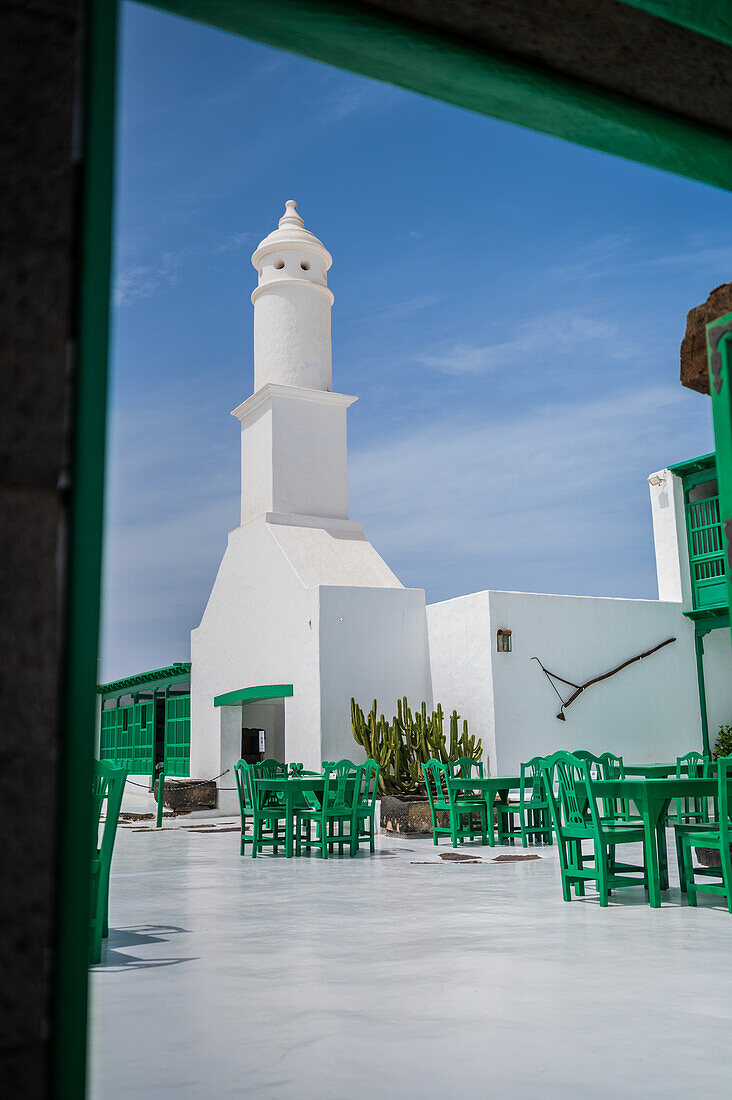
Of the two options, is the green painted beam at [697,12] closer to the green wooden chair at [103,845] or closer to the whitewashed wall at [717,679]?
the green wooden chair at [103,845]

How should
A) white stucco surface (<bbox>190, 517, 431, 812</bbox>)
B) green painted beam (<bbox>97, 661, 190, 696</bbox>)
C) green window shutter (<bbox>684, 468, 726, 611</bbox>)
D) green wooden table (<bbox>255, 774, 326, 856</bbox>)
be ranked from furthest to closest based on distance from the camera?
1. green painted beam (<bbox>97, 661, 190, 696</bbox>)
2. green window shutter (<bbox>684, 468, 726, 611</bbox>)
3. white stucco surface (<bbox>190, 517, 431, 812</bbox>)
4. green wooden table (<bbox>255, 774, 326, 856</bbox>)

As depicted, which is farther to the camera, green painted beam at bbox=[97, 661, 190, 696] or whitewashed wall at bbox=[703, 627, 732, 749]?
green painted beam at bbox=[97, 661, 190, 696]

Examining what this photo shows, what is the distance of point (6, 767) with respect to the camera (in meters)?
1.03

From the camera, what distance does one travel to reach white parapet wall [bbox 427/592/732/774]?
1400 cm

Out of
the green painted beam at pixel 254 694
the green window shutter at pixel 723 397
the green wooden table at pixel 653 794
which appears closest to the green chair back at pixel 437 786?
the green painted beam at pixel 254 694

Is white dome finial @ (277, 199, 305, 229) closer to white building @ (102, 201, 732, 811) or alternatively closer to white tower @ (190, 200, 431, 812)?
white tower @ (190, 200, 431, 812)

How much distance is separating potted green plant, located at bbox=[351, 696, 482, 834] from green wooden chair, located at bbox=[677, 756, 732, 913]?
18.1 feet

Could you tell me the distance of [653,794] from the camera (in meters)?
5.91

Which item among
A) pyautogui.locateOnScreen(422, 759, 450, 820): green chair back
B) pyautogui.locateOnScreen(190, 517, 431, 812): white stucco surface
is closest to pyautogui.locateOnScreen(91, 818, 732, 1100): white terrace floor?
pyautogui.locateOnScreen(422, 759, 450, 820): green chair back

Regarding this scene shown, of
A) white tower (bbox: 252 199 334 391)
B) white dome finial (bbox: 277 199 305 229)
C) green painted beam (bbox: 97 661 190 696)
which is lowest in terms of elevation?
green painted beam (bbox: 97 661 190 696)

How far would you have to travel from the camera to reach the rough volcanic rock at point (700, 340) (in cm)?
251

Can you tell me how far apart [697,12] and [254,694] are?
1537 centimetres

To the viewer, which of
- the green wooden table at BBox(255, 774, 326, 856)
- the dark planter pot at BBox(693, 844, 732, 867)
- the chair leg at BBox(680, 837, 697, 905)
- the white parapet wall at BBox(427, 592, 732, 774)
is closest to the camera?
the chair leg at BBox(680, 837, 697, 905)

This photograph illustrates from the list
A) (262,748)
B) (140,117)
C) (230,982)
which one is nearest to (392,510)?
(262,748)
